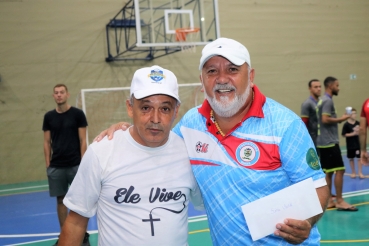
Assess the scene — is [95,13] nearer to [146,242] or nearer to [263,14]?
[263,14]

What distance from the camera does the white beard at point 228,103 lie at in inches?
88.3

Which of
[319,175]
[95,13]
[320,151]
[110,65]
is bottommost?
[320,151]

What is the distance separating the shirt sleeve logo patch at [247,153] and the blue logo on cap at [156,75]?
535 millimetres

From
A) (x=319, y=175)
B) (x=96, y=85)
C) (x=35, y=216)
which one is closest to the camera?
(x=319, y=175)

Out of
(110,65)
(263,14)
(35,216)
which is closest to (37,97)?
(110,65)

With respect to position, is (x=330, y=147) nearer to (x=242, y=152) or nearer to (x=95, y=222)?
(x=95, y=222)

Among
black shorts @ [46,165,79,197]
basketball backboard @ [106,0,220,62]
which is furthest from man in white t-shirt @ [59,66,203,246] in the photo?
basketball backboard @ [106,0,220,62]

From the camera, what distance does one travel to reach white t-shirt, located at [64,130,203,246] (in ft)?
6.93

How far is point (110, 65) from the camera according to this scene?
39.9ft

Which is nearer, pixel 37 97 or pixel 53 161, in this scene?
pixel 53 161

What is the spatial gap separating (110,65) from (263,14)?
5334 mm

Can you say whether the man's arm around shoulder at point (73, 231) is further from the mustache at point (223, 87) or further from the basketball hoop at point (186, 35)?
the basketball hoop at point (186, 35)

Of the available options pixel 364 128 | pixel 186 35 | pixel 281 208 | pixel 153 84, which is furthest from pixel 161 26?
pixel 281 208

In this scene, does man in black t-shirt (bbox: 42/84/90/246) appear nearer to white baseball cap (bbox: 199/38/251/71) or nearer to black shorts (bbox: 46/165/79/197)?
black shorts (bbox: 46/165/79/197)
